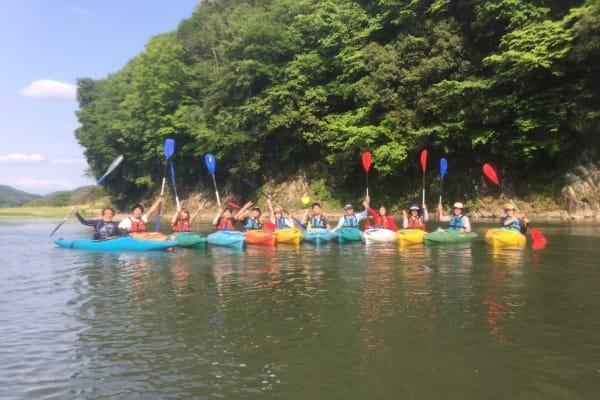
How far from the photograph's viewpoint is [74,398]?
4.07m

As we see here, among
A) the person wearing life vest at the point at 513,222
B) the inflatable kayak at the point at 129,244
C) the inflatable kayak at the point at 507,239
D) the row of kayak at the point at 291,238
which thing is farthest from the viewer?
the person wearing life vest at the point at 513,222

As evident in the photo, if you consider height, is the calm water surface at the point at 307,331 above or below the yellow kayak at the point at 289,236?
below

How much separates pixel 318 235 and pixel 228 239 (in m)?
2.56

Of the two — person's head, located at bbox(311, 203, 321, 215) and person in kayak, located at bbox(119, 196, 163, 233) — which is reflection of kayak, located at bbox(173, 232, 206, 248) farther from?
person's head, located at bbox(311, 203, 321, 215)

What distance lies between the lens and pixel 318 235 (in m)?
14.9

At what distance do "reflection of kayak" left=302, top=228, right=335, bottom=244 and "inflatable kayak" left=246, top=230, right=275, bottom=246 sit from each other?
1.18 metres

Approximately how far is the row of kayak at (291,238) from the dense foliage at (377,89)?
30.8 feet

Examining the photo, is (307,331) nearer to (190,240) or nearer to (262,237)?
(262,237)

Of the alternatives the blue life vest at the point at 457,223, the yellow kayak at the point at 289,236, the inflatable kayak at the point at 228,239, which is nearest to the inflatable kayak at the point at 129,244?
the inflatable kayak at the point at 228,239

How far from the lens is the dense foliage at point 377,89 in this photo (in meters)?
20.5

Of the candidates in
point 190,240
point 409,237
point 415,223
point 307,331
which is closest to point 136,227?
point 190,240

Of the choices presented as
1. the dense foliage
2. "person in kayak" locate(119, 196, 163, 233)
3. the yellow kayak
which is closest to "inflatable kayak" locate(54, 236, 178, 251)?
"person in kayak" locate(119, 196, 163, 233)

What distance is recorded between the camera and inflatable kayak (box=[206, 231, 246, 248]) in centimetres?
1393

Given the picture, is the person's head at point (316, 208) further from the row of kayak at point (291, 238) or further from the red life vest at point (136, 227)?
the red life vest at point (136, 227)
